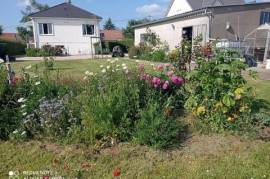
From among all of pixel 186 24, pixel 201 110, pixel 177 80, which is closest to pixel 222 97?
pixel 201 110

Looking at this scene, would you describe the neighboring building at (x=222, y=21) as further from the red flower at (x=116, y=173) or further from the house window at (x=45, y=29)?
the house window at (x=45, y=29)

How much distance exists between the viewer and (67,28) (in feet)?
104

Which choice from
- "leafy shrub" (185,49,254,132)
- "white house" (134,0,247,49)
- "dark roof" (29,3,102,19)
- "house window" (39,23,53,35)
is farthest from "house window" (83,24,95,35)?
"leafy shrub" (185,49,254,132)

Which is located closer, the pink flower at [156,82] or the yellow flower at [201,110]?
the yellow flower at [201,110]

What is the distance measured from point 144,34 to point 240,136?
21475 millimetres

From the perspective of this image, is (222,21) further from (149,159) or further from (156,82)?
(149,159)

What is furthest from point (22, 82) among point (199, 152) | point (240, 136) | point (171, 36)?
point (171, 36)

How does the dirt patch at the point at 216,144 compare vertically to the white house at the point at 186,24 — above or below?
below

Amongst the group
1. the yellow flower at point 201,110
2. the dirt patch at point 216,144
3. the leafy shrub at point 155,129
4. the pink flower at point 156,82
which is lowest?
the dirt patch at point 216,144

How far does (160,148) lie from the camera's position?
3.51 m

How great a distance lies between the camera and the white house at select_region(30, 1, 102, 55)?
→ 3019cm

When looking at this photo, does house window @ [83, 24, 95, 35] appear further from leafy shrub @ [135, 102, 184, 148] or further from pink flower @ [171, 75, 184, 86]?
leafy shrub @ [135, 102, 184, 148]

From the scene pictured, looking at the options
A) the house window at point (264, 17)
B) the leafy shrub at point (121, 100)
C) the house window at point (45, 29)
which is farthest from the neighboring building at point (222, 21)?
the house window at point (45, 29)

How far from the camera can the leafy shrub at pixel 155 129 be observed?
3541 mm
